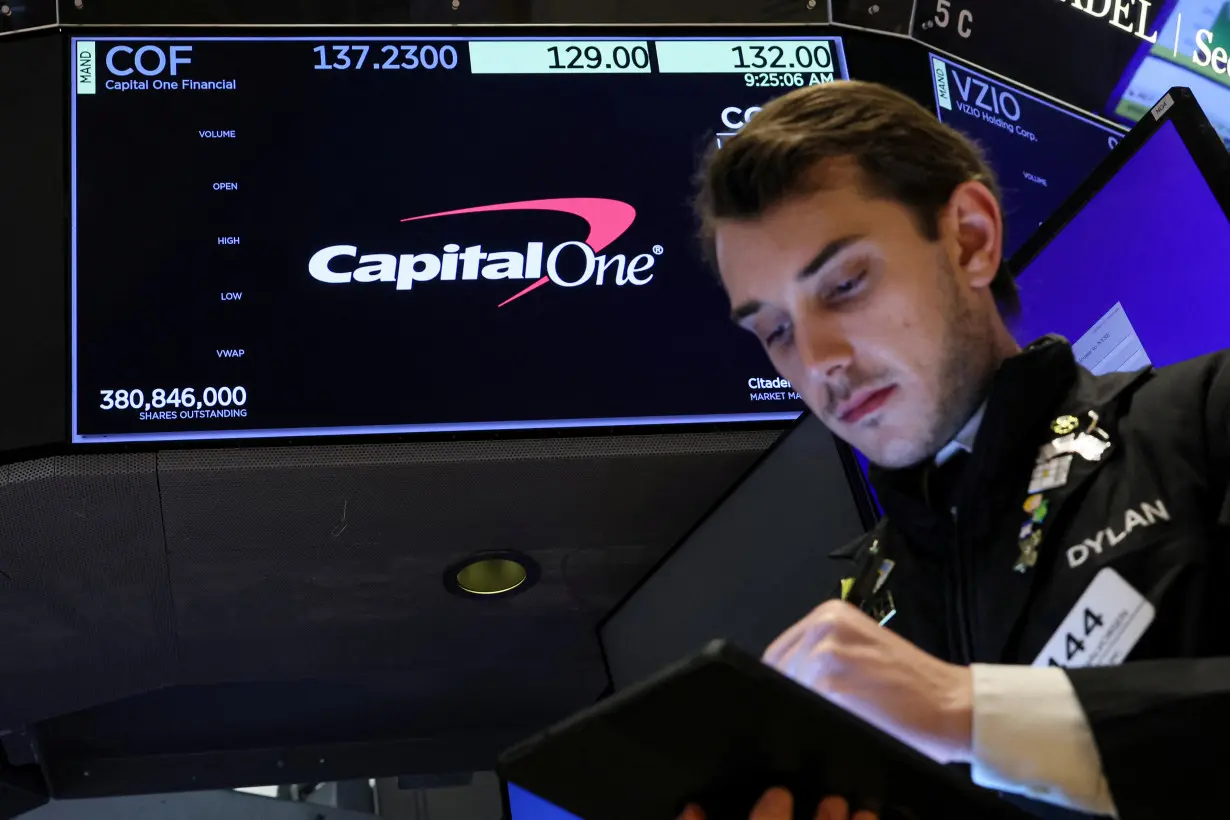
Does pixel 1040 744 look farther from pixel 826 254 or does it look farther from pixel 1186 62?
pixel 1186 62

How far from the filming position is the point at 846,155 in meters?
1.87

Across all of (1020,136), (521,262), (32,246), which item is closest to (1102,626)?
(521,262)

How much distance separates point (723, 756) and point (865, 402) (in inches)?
25.1

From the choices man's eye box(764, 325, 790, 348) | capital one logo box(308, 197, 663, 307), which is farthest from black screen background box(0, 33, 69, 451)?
man's eye box(764, 325, 790, 348)

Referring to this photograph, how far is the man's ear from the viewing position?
73.8 inches

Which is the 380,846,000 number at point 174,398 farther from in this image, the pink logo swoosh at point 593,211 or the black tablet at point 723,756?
the black tablet at point 723,756

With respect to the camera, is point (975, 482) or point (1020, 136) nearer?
point (975, 482)

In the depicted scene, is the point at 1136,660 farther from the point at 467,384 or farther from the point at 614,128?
the point at 614,128

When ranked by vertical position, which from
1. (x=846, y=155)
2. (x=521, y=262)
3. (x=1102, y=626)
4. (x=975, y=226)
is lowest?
Answer: (x=1102, y=626)

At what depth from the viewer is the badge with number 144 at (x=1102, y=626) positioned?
1367 mm

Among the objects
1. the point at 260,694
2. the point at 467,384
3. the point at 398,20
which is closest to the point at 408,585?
the point at 467,384

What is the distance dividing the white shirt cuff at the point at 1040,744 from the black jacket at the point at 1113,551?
16mm

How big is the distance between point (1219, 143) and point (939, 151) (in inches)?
14.9

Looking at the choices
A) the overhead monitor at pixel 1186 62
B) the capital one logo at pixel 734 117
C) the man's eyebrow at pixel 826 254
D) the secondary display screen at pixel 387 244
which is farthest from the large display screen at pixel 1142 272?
the overhead monitor at pixel 1186 62
